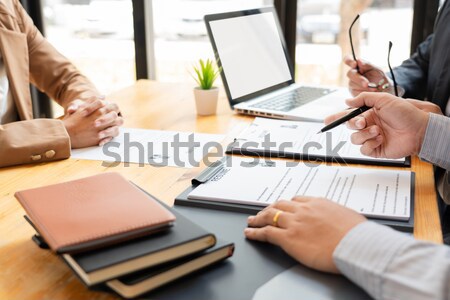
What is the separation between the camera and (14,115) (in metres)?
1.63

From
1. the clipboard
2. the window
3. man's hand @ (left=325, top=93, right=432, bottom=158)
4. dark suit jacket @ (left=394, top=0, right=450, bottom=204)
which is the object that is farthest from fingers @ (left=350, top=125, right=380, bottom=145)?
the window

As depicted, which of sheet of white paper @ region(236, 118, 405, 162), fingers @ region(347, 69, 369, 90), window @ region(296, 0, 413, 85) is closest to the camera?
sheet of white paper @ region(236, 118, 405, 162)

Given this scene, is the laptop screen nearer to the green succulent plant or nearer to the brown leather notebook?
the green succulent plant

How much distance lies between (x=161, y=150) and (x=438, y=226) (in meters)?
0.66

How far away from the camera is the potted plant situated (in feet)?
5.22

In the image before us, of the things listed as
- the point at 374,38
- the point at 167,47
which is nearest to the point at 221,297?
the point at 374,38

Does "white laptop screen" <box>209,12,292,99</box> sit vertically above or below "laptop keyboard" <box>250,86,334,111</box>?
above

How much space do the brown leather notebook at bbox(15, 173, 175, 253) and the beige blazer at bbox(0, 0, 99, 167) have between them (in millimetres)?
414

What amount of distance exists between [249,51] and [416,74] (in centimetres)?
57

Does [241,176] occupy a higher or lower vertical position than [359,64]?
lower

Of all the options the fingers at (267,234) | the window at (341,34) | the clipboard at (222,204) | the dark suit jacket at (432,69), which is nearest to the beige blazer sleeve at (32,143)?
the clipboard at (222,204)

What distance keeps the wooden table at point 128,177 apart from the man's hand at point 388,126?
71 millimetres

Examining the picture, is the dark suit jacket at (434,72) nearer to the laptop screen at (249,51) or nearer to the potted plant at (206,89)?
the laptop screen at (249,51)

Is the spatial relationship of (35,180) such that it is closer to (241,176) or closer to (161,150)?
(161,150)
